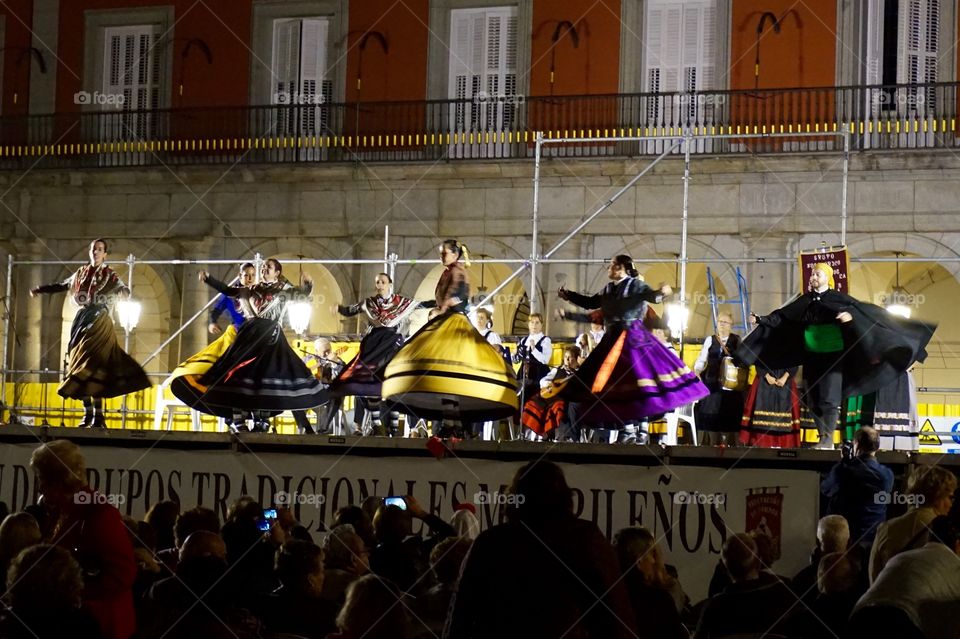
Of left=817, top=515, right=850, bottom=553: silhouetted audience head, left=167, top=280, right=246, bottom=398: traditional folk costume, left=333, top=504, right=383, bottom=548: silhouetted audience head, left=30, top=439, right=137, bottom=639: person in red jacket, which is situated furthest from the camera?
left=167, top=280, right=246, bottom=398: traditional folk costume

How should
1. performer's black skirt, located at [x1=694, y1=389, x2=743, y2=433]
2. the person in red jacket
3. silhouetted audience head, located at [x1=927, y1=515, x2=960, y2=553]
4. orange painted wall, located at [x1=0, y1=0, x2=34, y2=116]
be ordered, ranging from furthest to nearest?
orange painted wall, located at [x1=0, y1=0, x2=34, y2=116] < performer's black skirt, located at [x1=694, y1=389, x2=743, y2=433] < the person in red jacket < silhouetted audience head, located at [x1=927, y1=515, x2=960, y2=553]

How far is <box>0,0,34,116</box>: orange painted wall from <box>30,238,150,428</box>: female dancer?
10579mm

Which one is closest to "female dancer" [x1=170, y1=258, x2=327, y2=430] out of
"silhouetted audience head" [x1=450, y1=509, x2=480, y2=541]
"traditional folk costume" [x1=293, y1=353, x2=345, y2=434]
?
"traditional folk costume" [x1=293, y1=353, x2=345, y2=434]

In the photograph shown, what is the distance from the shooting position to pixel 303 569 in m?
4.98

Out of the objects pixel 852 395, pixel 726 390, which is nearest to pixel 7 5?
pixel 726 390

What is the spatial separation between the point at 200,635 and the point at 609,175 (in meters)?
14.5

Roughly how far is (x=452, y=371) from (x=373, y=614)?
6072 millimetres

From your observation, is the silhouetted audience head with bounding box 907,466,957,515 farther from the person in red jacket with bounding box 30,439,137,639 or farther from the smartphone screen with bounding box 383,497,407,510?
the person in red jacket with bounding box 30,439,137,639

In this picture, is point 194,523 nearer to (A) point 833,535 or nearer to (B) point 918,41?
(A) point 833,535

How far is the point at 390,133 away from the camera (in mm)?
19812

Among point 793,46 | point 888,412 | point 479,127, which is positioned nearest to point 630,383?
point 888,412

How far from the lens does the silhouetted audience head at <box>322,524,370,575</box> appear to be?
5805 millimetres

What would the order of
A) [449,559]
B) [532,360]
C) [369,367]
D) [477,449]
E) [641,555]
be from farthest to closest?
1. [532,360]
2. [369,367]
3. [477,449]
4. [449,559]
5. [641,555]

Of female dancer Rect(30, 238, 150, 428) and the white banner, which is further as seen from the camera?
female dancer Rect(30, 238, 150, 428)
